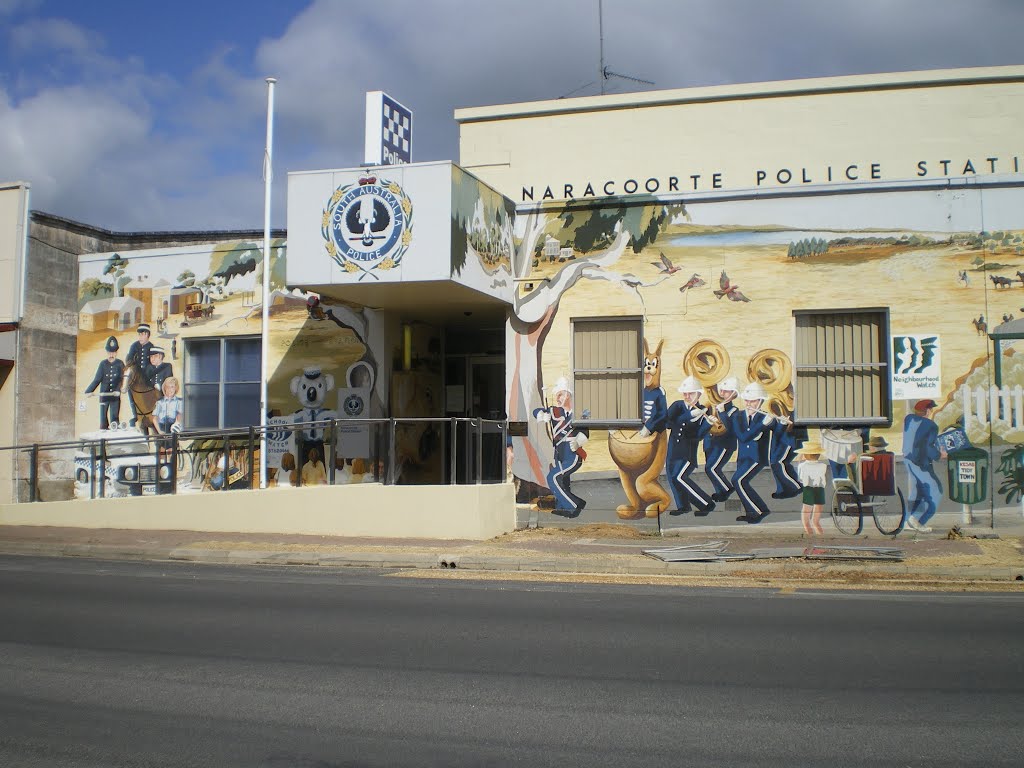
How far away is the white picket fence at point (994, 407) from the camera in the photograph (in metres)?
15.2

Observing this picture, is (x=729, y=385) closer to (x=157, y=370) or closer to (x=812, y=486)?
(x=812, y=486)

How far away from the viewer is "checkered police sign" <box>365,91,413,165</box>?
655 inches

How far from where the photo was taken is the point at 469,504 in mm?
15656

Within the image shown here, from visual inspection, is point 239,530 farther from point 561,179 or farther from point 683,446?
point 561,179

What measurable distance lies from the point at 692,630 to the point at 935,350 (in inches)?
348

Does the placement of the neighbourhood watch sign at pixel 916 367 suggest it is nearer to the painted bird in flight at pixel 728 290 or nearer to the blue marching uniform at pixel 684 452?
the painted bird in flight at pixel 728 290

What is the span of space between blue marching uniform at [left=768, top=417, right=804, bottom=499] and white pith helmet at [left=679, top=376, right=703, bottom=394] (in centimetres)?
131

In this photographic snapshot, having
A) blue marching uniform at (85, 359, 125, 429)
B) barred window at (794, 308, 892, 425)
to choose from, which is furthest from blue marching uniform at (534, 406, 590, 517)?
blue marching uniform at (85, 359, 125, 429)

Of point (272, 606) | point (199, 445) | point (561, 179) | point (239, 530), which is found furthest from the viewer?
point (561, 179)

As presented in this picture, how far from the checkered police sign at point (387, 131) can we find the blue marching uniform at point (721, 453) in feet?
22.2

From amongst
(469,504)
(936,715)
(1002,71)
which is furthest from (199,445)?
(1002,71)

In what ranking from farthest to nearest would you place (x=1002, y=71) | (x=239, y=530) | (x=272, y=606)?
(x=1002, y=71) < (x=239, y=530) < (x=272, y=606)

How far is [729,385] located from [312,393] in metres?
7.80

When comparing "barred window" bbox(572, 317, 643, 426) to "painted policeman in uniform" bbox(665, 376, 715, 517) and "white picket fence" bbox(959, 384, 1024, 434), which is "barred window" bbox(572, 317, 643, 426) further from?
"white picket fence" bbox(959, 384, 1024, 434)
